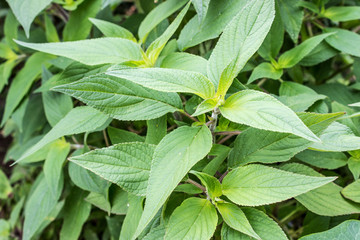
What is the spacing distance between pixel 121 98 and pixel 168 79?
0.11 meters

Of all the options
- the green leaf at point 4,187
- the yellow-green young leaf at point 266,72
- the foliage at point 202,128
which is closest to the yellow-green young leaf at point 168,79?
the foliage at point 202,128

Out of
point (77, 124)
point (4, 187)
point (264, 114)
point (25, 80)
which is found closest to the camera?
point (264, 114)

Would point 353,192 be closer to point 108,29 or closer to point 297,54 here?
point 297,54

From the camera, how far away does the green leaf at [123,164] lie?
533 mm

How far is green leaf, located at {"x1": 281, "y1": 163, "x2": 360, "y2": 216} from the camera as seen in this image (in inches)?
24.8

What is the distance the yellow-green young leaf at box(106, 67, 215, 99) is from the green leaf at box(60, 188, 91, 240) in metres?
0.58

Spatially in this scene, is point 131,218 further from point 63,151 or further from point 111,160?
point 63,151

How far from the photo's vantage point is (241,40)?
0.55 m

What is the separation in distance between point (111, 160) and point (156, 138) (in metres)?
0.13

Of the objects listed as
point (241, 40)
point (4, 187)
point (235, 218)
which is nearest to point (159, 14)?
point (241, 40)

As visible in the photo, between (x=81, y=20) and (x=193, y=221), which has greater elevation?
(x=81, y=20)

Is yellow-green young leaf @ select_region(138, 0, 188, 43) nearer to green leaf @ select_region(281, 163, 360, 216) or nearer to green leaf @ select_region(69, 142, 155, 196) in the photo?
green leaf @ select_region(69, 142, 155, 196)

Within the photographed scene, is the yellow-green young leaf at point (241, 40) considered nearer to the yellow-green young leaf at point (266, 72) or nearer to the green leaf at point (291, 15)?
the yellow-green young leaf at point (266, 72)

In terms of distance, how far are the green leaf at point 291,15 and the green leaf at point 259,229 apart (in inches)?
20.8
